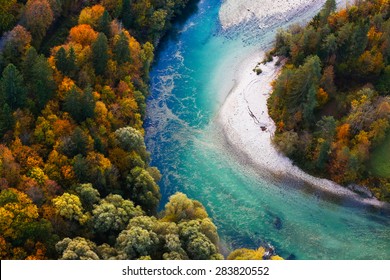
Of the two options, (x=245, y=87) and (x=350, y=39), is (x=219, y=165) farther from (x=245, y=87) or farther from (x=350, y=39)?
(x=350, y=39)

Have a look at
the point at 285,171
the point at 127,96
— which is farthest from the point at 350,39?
the point at 127,96

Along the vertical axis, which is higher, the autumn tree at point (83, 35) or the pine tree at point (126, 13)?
the pine tree at point (126, 13)

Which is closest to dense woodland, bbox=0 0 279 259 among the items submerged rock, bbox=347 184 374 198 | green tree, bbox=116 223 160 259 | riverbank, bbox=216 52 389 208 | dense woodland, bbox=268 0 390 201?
green tree, bbox=116 223 160 259

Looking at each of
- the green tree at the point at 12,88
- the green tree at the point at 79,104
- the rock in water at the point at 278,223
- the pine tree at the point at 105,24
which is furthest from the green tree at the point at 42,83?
the rock in water at the point at 278,223

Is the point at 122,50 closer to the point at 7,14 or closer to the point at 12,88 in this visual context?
the point at 7,14

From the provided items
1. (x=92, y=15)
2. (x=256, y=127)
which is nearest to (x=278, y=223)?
(x=256, y=127)

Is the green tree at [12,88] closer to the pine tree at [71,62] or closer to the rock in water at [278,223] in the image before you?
the pine tree at [71,62]

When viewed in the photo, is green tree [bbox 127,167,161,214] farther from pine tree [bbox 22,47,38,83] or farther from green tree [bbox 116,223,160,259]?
pine tree [bbox 22,47,38,83]
